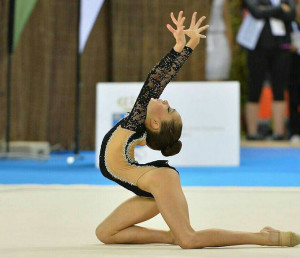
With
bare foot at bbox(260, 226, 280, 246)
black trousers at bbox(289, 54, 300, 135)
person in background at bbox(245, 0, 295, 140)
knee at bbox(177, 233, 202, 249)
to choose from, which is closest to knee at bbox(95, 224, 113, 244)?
knee at bbox(177, 233, 202, 249)

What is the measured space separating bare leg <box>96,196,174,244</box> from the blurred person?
4.97 m

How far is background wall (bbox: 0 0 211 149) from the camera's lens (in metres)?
7.64

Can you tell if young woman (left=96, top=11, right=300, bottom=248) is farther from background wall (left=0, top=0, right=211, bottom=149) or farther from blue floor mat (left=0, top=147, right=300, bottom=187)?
background wall (left=0, top=0, right=211, bottom=149)

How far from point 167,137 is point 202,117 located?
10.7ft

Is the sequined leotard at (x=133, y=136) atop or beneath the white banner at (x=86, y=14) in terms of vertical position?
beneath

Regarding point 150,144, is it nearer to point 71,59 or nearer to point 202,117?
point 202,117

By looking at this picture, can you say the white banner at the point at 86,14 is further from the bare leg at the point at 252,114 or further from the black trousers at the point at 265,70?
the bare leg at the point at 252,114

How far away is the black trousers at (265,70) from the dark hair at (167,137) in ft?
16.2

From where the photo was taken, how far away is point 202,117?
6062 mm

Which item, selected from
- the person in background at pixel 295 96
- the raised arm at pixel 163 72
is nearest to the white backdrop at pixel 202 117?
the person in background at pixel 295 96

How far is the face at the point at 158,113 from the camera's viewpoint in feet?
9.23

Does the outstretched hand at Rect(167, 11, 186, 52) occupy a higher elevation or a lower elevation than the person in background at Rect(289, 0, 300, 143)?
higher

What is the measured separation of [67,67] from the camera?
771 centimetres

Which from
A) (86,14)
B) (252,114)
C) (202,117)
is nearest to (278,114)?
(252,114)
